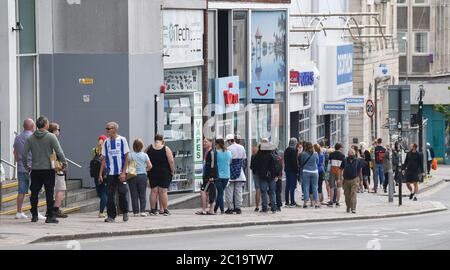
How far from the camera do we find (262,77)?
125 feet

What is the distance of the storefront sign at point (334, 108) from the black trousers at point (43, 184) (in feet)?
95.4

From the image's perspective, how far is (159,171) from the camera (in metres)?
27.7

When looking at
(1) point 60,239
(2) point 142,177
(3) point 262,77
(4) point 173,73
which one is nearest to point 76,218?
(2) point 142,177

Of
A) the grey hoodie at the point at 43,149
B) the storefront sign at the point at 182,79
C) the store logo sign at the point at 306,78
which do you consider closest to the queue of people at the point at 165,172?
the grey hoodie at the point at 43,149

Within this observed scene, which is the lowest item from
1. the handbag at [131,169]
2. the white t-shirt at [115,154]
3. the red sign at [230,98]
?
the handbag at [131,169]

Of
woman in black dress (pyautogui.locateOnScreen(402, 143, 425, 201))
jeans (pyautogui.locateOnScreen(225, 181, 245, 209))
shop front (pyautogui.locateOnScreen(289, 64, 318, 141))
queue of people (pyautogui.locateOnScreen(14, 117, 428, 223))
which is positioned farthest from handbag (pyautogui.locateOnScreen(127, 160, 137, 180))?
shop front (pyautogui.locateOnScreen(289, 64, 318, 141))

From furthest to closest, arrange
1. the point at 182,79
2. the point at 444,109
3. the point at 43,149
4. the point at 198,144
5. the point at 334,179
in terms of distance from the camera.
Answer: the point at 444,109 → the point at 334,179 → the point at 198,144 → the point at 182,79 → the point at 43,149

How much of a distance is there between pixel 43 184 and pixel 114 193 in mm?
1649

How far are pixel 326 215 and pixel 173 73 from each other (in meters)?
4.79

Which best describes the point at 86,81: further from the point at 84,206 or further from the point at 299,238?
the point at 299,238

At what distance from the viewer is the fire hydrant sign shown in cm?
3706

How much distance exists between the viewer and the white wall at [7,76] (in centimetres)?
2688

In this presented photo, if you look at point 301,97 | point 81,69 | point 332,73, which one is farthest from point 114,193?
point 332,73

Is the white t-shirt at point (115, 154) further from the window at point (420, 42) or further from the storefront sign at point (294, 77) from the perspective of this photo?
the window at point (420, 42)
